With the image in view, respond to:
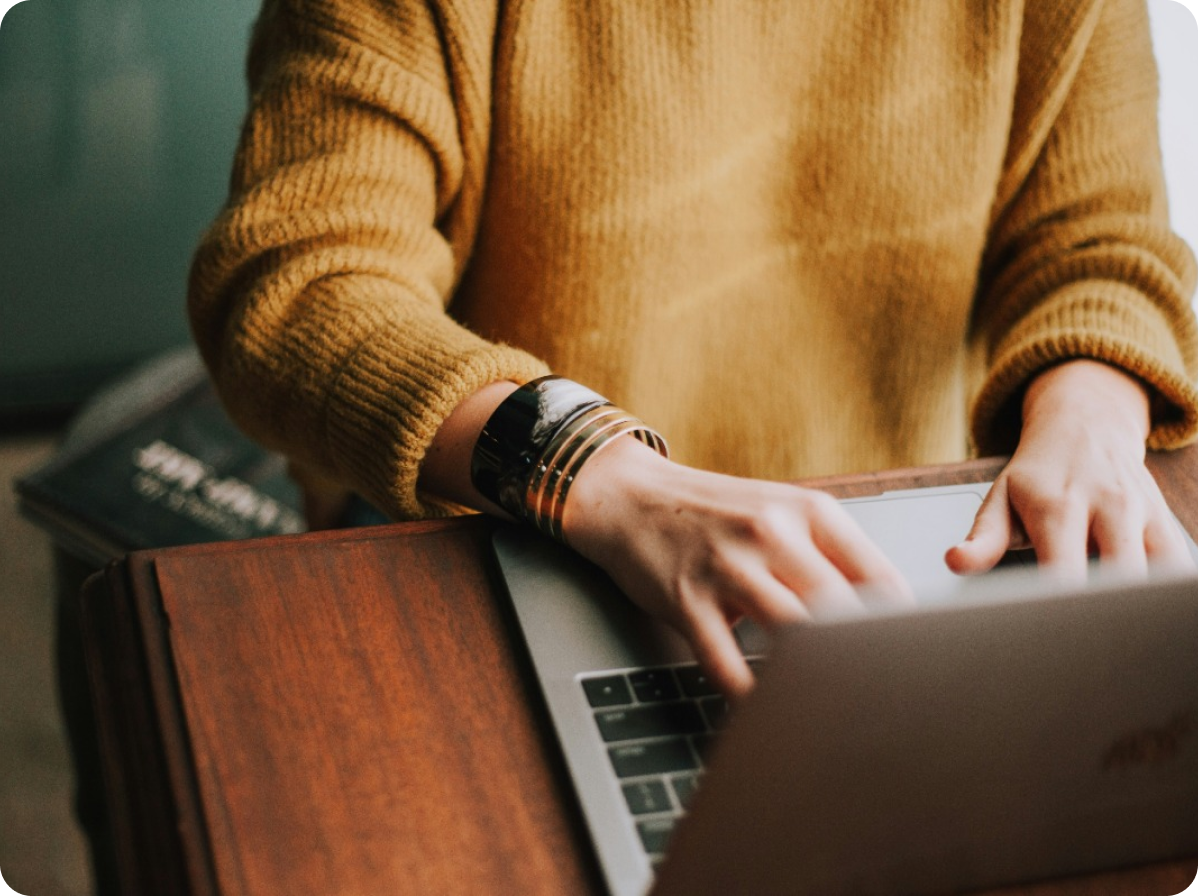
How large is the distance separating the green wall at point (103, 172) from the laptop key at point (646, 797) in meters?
1.44

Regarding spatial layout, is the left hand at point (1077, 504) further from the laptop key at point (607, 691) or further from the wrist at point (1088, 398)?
the laptop key at point (607, 691)

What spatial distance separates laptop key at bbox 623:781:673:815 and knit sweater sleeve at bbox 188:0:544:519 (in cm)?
22

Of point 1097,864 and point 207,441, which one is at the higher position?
point 1097,864

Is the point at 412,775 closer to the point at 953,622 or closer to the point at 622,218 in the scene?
the point at 953,622

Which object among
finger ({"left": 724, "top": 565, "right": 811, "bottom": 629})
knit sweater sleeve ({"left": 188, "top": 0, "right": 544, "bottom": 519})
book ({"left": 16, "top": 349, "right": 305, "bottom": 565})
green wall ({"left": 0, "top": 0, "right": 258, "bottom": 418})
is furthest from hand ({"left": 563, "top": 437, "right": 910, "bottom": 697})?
green wall ({"left": 0, "top": 0, "right": 258, "bottom": 418})

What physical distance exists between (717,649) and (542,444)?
14cm

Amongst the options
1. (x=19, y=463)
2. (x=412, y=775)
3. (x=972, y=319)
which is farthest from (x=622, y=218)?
(x=19, y=463)

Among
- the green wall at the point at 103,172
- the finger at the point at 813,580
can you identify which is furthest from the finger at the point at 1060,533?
the green wall at the point at 103,172

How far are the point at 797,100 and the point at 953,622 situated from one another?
57 centimetres

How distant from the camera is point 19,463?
178 cm

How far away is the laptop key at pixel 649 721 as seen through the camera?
440 mm

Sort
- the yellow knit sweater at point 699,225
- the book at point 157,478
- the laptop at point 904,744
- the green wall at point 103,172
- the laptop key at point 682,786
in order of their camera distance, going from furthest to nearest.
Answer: the green wall at point 103,172, the book at point 157,478, the yellow knit sweater at point 699,225, the laptop key at point 682,786, the laptop at point 904,744

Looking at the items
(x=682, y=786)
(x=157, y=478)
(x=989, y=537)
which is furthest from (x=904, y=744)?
(x=157, y=478)

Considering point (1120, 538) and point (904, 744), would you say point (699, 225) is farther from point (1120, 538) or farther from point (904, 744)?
point (904, 744)
